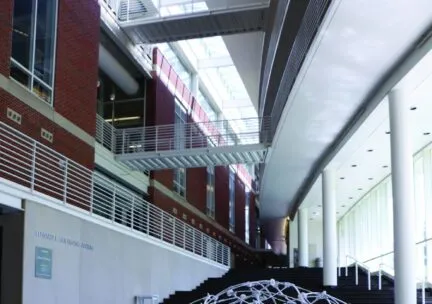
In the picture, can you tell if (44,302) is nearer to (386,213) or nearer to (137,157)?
(137,157)

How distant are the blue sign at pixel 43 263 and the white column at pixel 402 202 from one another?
702 centimetres

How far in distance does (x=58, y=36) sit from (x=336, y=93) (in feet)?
23.0

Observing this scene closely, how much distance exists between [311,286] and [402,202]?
8783 mm

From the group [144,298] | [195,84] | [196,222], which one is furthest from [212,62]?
[144,298]

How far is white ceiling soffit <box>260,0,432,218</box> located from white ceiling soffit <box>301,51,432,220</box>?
0.50 metres

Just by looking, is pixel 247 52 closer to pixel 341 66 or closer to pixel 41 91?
pixel 41 91

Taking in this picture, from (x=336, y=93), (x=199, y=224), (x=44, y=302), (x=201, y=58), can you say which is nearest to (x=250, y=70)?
(x=201, y=58)

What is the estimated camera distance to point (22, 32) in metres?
15.3

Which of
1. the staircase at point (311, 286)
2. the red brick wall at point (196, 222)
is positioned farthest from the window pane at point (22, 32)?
the red brick wall at point (196, 222)

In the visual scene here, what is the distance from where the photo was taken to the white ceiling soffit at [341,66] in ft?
36.1

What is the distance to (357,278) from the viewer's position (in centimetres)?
2236

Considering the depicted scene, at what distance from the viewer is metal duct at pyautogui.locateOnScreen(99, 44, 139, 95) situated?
22734mm

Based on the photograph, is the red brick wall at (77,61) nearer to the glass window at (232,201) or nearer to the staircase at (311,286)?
the staircase at (311,286)

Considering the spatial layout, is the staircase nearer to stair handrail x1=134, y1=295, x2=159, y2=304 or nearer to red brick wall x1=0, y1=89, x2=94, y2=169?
stair handrail x1=134, y1=295, x2=159, y2=304
